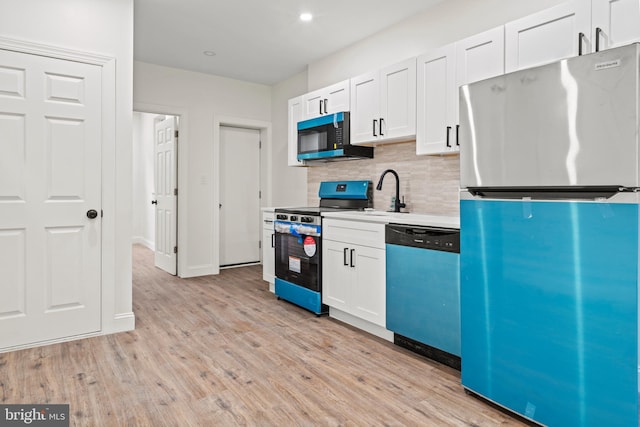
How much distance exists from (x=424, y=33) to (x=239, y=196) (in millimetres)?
3449

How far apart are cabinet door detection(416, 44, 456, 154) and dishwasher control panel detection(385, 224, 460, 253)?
0.69 m

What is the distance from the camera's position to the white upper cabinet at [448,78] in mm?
2551

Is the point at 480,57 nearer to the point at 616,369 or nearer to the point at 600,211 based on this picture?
the point at 600,211

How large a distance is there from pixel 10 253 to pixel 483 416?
10.3ft

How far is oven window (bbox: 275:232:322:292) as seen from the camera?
3.47 m

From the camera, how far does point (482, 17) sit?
2924mm

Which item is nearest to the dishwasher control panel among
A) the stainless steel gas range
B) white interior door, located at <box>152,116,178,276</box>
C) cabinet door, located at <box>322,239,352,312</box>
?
cabinet door, located at <box>322,239,352,312</box>

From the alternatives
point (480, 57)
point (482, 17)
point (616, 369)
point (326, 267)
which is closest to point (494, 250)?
point (616, 369)

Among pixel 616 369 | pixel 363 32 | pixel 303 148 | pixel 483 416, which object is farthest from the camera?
pixel 303 148

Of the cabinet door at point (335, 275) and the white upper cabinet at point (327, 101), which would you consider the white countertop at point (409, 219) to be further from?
the white upper cabinet at point (327, 101)

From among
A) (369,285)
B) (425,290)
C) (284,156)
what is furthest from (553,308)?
(284,156)

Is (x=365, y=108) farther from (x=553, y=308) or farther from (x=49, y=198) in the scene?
(x=49, y=198)

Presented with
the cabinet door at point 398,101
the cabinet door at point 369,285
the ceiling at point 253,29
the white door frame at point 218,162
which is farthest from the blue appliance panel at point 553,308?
the white door frame at point 218,162

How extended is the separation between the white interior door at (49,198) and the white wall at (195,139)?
6.77 ft
